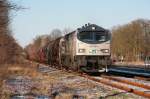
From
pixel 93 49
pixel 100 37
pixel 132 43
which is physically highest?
pixel 132 43

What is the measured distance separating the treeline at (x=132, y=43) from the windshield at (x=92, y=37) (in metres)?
54.5

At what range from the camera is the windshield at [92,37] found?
29109mm

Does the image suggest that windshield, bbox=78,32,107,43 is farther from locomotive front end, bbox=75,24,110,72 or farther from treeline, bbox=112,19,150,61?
treeline, bbox=112,19,150,61

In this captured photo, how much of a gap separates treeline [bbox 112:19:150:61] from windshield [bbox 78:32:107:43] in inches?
2147

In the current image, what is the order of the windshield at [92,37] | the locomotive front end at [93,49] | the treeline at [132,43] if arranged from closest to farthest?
the locomotive front end at [93,49]
the windshield at [92,37]
the treeline at [132,43]

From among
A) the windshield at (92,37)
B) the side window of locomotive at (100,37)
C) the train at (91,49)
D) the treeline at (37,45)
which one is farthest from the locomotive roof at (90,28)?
the treeline at (37,45)

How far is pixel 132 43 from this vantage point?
88.2 meters

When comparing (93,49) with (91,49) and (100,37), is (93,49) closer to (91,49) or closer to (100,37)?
(91,49)

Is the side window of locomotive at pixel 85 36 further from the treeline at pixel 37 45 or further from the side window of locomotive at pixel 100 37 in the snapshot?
the treeline at pixel 37 45

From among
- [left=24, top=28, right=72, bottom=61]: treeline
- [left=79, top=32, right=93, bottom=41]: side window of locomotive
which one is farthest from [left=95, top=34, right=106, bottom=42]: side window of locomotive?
[left=24, top=28, right=72, bottom=61]: treeline

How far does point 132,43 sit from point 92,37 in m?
59.9

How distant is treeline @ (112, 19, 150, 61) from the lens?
3364 inches

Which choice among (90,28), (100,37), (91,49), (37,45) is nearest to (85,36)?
(90,28)

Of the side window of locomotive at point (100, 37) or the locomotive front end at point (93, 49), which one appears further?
the side window of locomotive at point (100, 37)
